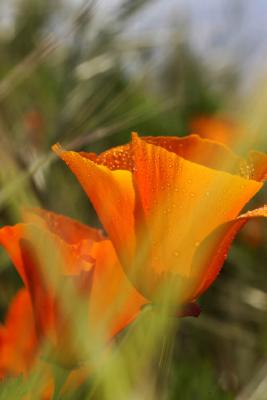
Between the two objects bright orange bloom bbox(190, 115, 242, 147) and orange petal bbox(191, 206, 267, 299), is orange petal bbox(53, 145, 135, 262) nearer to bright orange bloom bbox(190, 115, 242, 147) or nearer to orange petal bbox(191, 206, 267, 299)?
orange petal bbox(191, 206, 267, 299)

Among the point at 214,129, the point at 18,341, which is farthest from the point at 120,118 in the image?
the point at 214,129

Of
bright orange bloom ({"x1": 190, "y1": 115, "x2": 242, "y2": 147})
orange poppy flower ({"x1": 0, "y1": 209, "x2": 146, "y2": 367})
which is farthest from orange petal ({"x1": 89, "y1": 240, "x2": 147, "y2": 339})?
bright orange bloom ({"x1": 190, "y1": 115, "x2": 242, "y2": 147})

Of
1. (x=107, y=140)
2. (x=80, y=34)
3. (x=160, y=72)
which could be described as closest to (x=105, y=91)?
(x=80, y=34)

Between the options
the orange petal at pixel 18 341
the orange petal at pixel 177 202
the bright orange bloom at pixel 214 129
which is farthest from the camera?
the bright orange bloom at pixel 214 129

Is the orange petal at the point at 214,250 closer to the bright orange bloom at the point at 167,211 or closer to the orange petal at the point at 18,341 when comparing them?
the bright orange bloom at the point at 167,211

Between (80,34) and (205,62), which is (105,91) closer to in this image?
(80,34)

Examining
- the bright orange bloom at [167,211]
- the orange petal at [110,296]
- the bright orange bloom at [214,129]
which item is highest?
the bright orange bloom at [167,211]

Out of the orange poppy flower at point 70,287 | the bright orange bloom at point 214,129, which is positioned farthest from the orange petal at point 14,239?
the bright orange bloom at point 214,129
